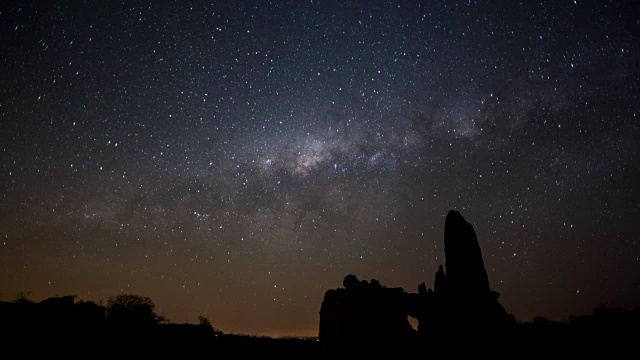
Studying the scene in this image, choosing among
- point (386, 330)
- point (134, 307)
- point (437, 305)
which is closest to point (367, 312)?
point (386, 330)

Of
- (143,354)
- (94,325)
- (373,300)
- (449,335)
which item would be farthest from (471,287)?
(94,325)

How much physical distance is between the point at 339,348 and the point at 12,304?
22.9m

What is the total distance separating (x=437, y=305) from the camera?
92.6 ft

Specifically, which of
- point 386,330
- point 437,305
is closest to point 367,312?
point 386,330

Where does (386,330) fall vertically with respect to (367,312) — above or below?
below

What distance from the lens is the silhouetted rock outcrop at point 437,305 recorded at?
26125 millimetres

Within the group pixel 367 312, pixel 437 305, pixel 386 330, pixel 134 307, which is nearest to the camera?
pixel 437 305

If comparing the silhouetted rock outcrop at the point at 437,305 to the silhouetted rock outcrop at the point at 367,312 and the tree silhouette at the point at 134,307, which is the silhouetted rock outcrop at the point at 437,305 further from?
the tree silhouette at the point at 134,307

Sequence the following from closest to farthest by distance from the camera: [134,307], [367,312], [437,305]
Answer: [437,305] → [367,312] → [134,307]

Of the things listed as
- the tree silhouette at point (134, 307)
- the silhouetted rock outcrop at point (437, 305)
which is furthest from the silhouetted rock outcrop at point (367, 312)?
the tree silhouette at point (134, 307)

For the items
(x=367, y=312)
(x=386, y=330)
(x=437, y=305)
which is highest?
(x=437, y=305)

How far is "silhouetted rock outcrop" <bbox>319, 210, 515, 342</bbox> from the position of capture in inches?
1029

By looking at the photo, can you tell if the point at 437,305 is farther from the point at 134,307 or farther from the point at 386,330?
the point at 134,307

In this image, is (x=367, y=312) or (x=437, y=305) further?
(x=367, y=312)
